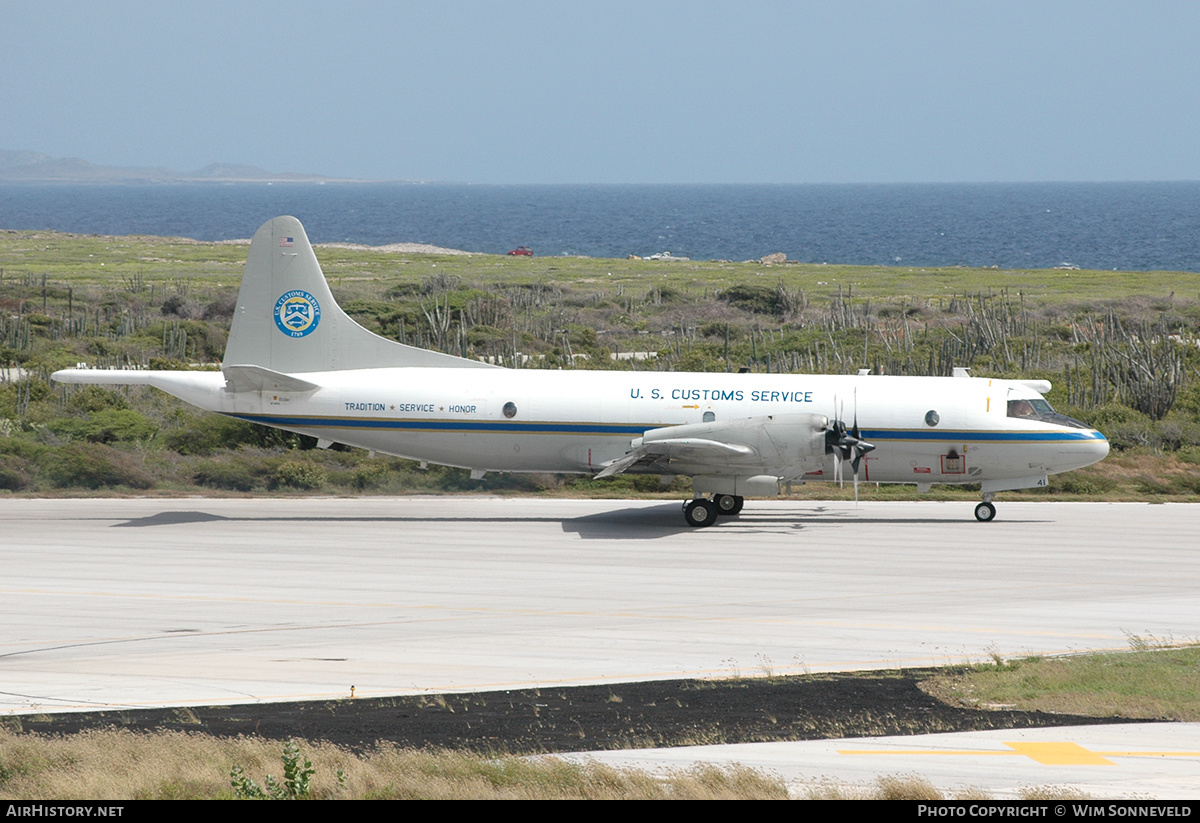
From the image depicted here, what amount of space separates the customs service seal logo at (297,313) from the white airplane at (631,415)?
5 cm

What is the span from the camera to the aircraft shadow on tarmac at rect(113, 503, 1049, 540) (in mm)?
25781

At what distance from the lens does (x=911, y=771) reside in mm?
10805

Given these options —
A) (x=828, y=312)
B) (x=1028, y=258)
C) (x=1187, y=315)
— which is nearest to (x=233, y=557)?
(x=828, y=312)

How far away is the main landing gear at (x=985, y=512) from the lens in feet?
88.5

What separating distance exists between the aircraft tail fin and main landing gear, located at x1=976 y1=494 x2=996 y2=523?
12.5m

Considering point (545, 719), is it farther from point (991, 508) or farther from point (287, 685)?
point (991, 508)

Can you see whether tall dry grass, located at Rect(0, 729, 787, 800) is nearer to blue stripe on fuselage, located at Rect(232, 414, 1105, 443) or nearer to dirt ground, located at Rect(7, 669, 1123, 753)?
dirt ground, located at Rect(7, 669, 1123, 753)

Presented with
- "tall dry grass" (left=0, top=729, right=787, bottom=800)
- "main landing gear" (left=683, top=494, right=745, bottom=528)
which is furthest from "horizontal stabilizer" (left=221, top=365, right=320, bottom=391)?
"tall dry grass" (left=0, top=729, right=787, bottom=800)

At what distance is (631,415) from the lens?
2645 centimetres

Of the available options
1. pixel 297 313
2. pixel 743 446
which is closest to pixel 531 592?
pixel 743 446

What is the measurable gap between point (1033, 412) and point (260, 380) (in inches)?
724

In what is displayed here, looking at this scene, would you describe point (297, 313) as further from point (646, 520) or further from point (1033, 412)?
point (1033, 412)

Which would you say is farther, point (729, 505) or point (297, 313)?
point (297, 313)

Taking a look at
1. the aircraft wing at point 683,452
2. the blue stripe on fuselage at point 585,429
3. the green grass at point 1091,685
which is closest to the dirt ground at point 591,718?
the green grass at point 1091,685
